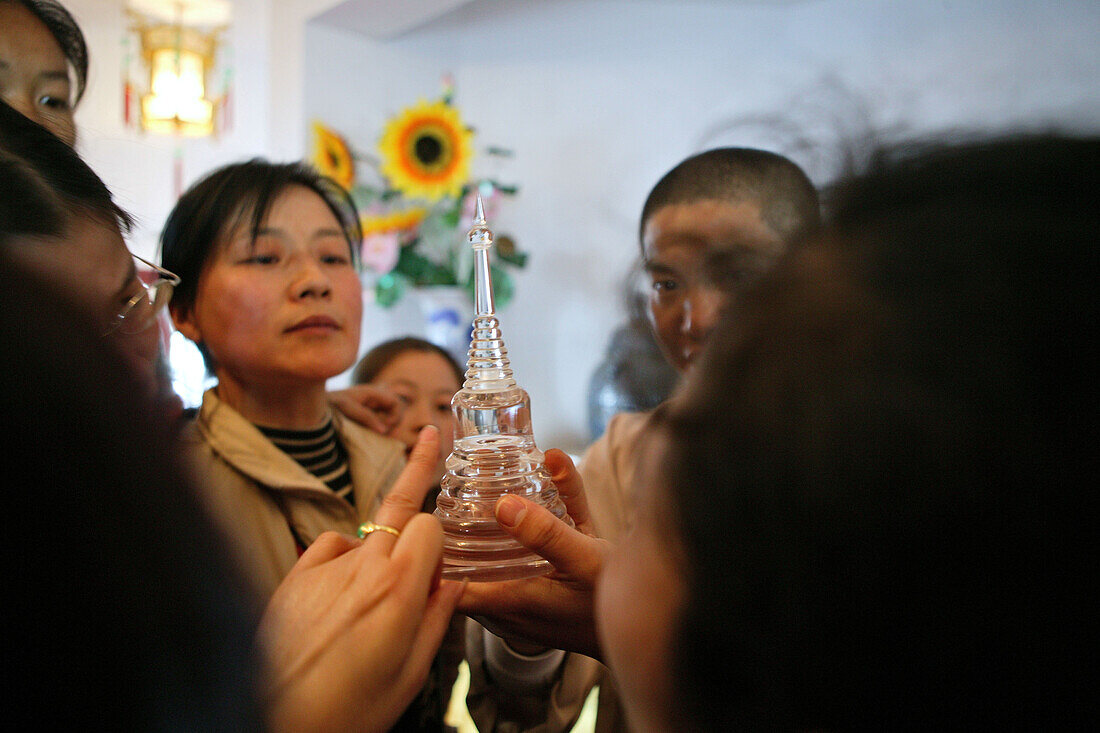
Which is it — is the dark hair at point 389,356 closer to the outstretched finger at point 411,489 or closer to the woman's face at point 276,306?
the woman's face at point 276,306

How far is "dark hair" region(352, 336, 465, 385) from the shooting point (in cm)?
180

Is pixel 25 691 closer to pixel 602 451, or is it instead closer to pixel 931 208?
pixel 931 208

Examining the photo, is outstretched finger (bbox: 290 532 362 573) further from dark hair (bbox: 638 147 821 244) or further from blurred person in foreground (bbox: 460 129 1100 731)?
dark hair (bbox: 638 147 821 244)

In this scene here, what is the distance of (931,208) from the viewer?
1.29ft

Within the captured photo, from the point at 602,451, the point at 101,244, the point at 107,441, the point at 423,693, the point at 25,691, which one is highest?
the point at 101,244

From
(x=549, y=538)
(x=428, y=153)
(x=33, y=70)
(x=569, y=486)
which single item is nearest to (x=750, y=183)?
(x=569, y=486)

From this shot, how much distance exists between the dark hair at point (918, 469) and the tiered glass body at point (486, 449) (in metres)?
0.34

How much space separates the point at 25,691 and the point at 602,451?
42.6 inches

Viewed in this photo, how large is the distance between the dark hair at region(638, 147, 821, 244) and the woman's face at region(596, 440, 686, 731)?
756 millimetres

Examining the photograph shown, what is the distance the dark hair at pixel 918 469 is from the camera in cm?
34

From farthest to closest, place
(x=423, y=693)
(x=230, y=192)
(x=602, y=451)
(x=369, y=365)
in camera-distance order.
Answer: (x=369, y=365) → (x=602, y=451) → (x=230, y=192) → (x=423, y=693)

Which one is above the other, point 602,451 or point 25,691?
point 25,691

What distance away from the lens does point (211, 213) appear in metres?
1.14

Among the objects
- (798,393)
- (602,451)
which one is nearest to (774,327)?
(798,393)
